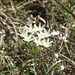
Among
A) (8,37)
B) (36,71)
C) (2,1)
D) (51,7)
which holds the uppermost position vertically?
(2,1)

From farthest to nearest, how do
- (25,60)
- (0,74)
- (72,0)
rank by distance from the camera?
1. (72,0)
2. (25,60)
3. (0,74)

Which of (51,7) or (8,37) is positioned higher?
(51,7)

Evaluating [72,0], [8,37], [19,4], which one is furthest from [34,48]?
[72,0]

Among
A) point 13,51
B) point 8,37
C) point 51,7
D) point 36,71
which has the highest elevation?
point 51,7

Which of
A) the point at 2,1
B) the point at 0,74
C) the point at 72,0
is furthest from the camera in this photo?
the point at 72,0

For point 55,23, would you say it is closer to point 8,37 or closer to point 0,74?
point 8,37

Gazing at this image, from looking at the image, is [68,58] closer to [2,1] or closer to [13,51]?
[13,51]

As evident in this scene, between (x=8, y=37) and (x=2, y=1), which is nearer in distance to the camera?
(x=8, y=37)

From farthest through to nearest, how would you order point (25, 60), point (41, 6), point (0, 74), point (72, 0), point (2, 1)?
point (72, 0) → point (41, 6) → point (2, 1) → point (25, 60) → point (0, 74)

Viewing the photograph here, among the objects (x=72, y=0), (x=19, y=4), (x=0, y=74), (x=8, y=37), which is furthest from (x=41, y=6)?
(x=0, y=74)
